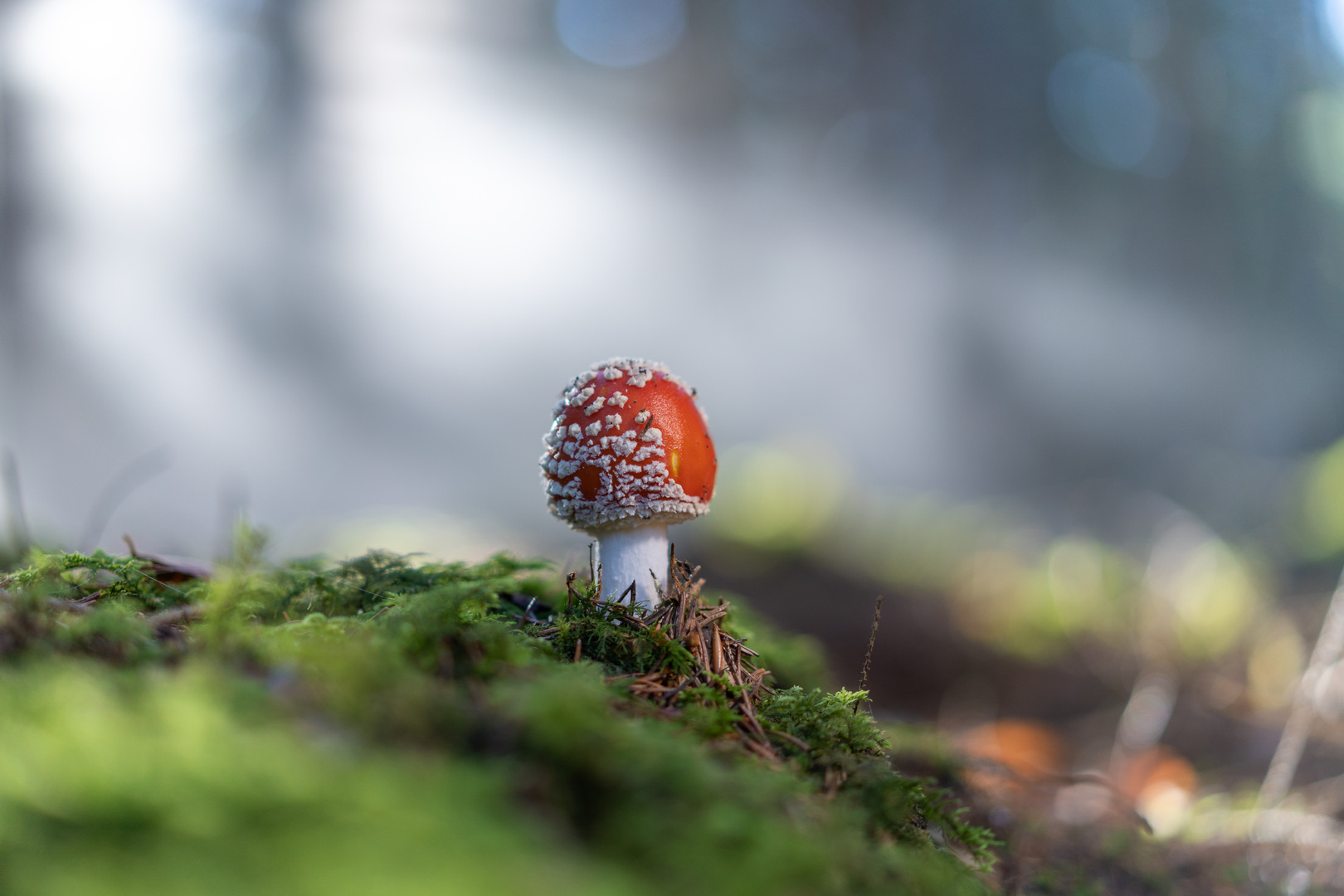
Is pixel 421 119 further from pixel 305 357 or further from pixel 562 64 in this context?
pixel 305 357

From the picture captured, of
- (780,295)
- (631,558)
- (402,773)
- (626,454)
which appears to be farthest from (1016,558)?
(780,295)

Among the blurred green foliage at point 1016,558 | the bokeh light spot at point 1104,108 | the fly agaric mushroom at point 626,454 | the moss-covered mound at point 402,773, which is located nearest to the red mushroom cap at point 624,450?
the fly agaric mushroom at point 626,454

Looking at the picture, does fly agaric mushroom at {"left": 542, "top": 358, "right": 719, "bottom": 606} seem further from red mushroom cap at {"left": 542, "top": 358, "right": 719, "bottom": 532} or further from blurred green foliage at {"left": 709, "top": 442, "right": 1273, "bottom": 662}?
Result: blurred green foliage at {"left": 709, "top": 442, "right": 1273, "bottom": 662}

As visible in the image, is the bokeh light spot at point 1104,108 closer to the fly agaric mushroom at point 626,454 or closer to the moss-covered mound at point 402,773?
the fly agaric mushroom at point 626,454

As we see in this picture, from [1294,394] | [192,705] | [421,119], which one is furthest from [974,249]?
[192,705]

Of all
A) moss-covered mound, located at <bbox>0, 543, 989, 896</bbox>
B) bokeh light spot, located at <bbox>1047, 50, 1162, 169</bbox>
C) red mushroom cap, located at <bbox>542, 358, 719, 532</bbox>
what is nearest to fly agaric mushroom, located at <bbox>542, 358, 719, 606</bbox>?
red mushroom cap, located at <bbox>542, 358, 719, 532</bbox>
